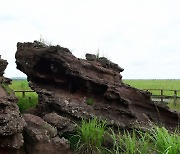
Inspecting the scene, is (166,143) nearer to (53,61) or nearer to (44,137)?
(44,137)

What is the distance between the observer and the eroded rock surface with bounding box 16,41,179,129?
1131cm

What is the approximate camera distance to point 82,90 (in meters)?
12.2

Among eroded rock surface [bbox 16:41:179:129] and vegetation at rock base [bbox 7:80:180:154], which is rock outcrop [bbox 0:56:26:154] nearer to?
vegetation at rock base [bbox 7:80:180:154]

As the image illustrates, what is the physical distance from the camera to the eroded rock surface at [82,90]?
37.1 feet

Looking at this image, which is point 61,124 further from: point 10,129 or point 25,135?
point 10,129

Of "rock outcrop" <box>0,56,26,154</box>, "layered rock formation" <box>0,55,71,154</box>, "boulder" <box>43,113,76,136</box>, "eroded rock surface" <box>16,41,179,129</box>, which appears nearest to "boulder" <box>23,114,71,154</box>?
"layered rock formation" <box>0,55,71,154</box>

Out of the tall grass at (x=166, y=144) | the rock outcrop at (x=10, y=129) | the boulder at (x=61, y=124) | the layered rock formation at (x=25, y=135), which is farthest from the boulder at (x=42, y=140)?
the tall grass at (x=166, y=144)

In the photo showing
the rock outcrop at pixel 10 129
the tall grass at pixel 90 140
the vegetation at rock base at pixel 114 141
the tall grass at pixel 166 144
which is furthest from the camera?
the tall grass at pixel 90 140

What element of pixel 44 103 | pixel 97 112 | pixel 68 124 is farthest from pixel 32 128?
pixel 97 112

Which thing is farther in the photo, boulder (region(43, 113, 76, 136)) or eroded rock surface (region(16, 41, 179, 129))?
eroded rock surface (region(16, 41, 179, 129))

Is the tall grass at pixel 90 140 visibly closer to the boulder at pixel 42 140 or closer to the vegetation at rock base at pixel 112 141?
the vegetation at rock base at pixel 112 141

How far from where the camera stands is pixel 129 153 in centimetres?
864

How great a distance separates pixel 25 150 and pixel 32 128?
568 mm

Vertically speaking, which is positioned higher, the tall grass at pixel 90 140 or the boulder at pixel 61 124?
the boulder at pixel 61 124
